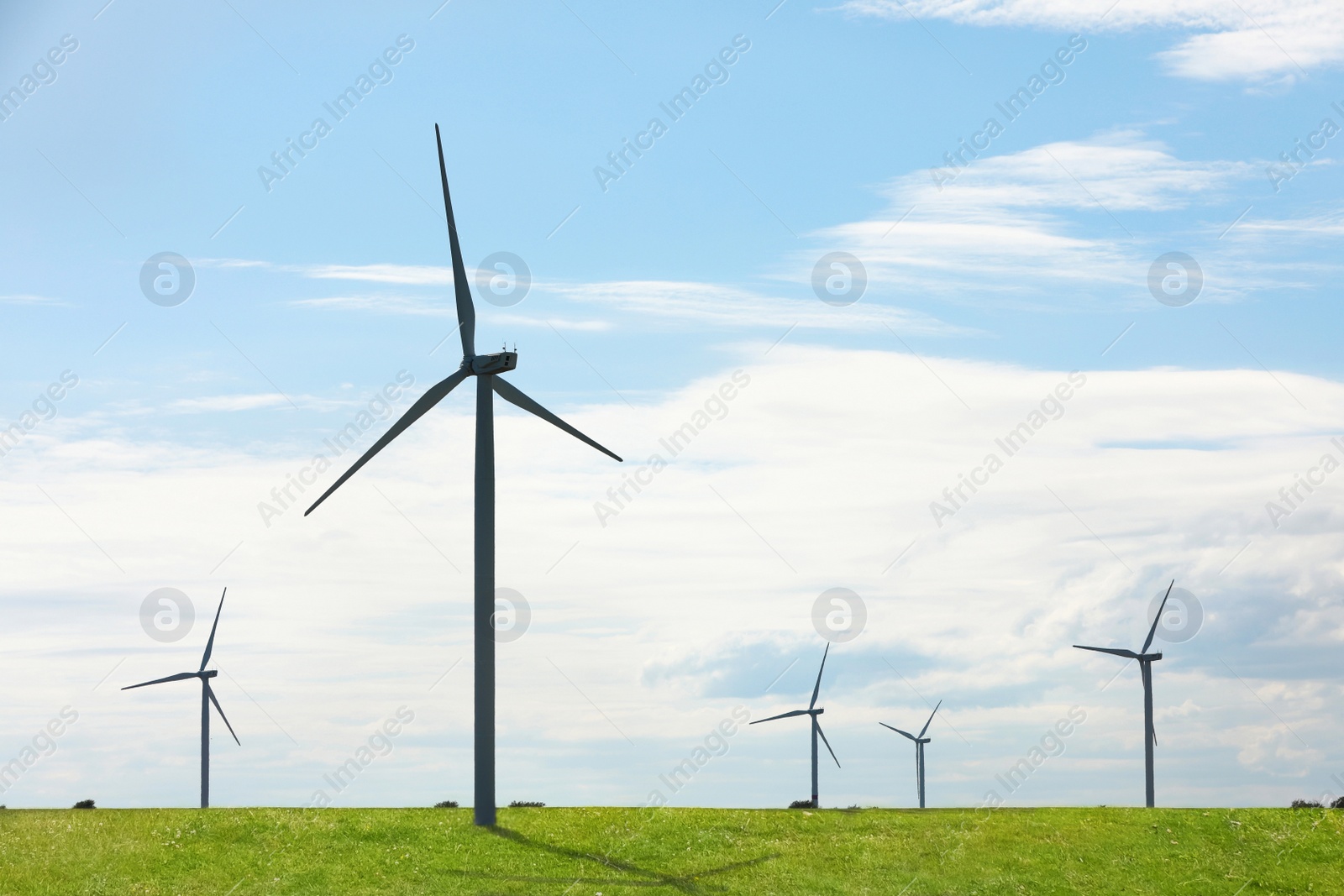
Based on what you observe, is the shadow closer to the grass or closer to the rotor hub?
the grass

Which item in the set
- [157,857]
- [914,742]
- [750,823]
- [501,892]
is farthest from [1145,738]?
[157,857]

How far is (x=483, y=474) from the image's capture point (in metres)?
45.6

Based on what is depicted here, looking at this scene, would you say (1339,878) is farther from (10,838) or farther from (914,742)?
(914,742)

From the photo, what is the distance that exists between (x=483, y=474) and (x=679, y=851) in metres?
13.9

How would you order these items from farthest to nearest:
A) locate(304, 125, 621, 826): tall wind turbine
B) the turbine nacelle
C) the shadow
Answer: the turbine nacelle < locate(304, 125, 621, 826): tall wind turbine < the shadow

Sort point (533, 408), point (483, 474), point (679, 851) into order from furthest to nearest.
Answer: point (533, 408) < point (483, 474) < point (679, 851)

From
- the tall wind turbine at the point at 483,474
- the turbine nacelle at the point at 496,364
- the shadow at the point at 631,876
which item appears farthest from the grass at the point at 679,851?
the turbine nacelle at the point at 496,364

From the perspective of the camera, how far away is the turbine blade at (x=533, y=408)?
1905 inches

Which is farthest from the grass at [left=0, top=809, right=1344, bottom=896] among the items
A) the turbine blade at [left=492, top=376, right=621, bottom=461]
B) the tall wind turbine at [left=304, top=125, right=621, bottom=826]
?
the turbine blade at [left=492, top=376, right=621, bottom=461]

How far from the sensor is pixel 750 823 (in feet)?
143

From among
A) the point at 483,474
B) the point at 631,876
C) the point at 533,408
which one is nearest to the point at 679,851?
the point at 631,876

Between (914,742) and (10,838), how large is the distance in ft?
215

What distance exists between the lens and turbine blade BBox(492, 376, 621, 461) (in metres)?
48.4

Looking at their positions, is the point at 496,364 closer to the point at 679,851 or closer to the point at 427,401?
the point at 427,401
